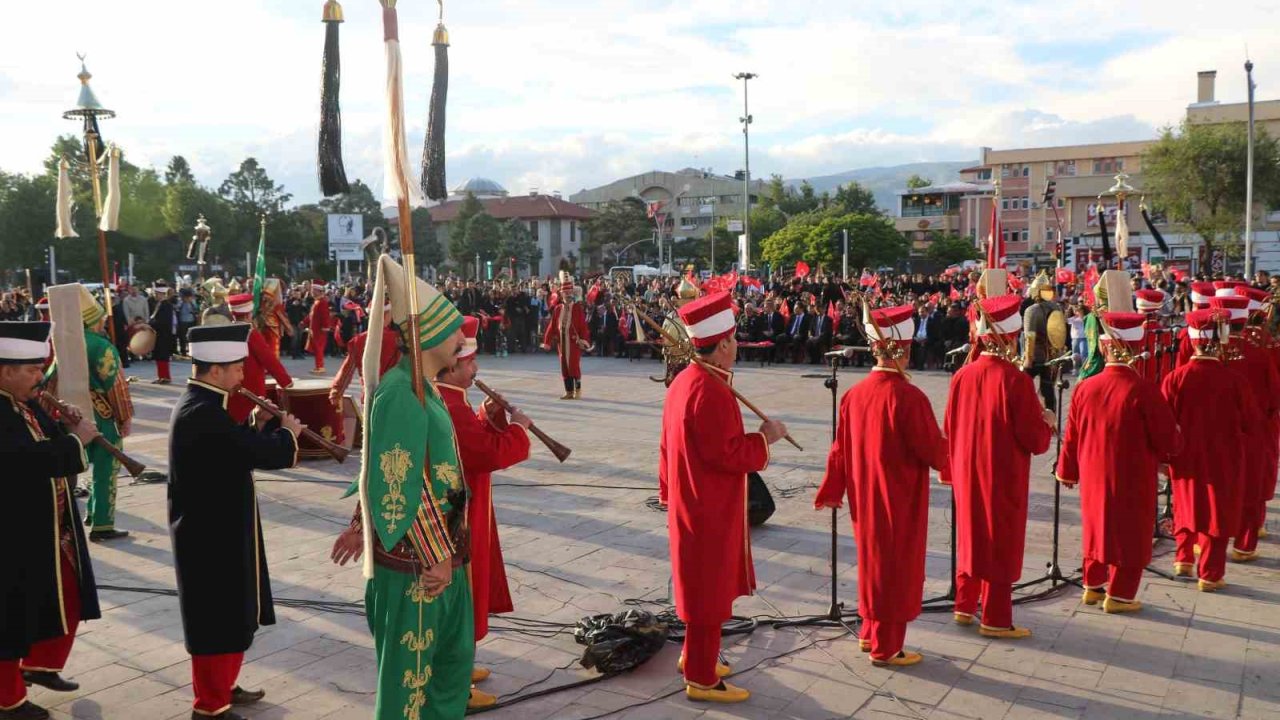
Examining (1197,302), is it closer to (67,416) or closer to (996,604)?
(996,604)

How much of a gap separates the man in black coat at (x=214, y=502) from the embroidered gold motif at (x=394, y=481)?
1.15m

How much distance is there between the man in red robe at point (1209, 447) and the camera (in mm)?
6625

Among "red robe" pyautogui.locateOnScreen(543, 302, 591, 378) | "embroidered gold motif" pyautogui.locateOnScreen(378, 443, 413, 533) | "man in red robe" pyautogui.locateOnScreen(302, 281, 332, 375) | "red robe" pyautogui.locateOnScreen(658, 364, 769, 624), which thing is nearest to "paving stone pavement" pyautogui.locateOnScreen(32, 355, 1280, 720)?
"red robe" pyautogui.locateOnScreen(658, 364, 769, 624)

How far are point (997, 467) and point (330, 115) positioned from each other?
413cm

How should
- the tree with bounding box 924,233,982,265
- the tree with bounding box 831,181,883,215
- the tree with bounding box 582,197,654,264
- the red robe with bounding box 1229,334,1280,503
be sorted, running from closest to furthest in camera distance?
the red robe with bounding box 1229,334,1280,503, the tree with bounding box 924,233,982,265, the tree with bounding box 582,197,654,264, the tree with bounding box 831,181,883,215

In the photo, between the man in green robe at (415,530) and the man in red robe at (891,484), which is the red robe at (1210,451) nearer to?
the man in red robe at (891,484)

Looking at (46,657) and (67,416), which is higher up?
(67,416)

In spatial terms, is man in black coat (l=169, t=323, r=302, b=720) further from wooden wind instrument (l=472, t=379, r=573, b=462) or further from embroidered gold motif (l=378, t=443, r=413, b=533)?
embroidered gold motif (l=378, t=443, r=413, b=533)

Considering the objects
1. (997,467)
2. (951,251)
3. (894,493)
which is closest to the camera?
(894,493)

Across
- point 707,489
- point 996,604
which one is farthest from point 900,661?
point 707,489

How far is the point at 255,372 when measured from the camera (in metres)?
9.80

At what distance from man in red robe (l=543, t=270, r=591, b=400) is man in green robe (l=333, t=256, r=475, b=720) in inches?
482

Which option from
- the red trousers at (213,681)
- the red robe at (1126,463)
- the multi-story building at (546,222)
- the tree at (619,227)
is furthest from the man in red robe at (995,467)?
the multi-story building at (546,222)

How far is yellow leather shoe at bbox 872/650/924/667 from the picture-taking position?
5410 mm
